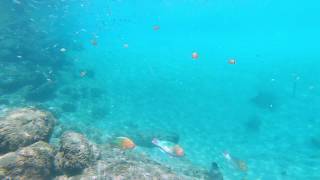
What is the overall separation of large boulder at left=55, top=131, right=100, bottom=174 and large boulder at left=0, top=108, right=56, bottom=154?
0.95 m

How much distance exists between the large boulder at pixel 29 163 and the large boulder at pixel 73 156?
242 millimetres

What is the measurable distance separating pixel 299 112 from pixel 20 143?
22.1 m

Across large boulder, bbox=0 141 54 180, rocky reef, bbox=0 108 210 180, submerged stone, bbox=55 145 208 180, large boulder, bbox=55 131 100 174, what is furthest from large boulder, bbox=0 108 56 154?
submerged stone, bbox=55 145 208 180

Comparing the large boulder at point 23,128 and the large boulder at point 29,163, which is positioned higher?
the large boulder at point 23,128

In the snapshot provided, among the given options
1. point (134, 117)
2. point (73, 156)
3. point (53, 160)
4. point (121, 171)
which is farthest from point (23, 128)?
point (134, 117)

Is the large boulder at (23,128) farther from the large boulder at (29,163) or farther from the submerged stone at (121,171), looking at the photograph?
the submerged stone at (121,171)

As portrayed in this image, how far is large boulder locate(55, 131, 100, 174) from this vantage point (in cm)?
671

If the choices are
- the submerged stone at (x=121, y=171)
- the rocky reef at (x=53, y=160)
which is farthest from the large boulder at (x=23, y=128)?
the submerged stone at (x=121, y=171)

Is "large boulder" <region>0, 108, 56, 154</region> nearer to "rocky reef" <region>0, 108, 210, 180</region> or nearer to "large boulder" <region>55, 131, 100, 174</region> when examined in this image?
"rocky reef" <region>0, 108, 210, 180</region>

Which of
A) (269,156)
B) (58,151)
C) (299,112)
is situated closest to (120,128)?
(269,156)

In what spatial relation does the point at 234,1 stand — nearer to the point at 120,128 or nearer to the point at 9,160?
the point at 120,128

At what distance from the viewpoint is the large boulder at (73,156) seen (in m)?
6.71

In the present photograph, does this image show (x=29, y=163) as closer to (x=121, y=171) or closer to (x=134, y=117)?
(x=121, y=171)

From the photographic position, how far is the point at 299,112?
2373 centimetres
